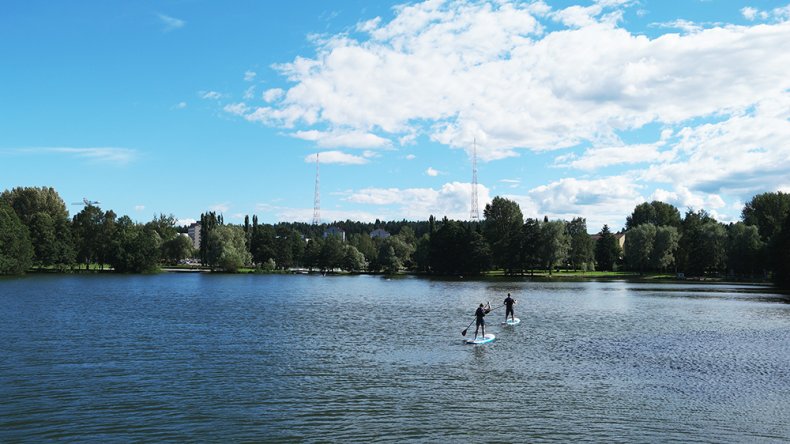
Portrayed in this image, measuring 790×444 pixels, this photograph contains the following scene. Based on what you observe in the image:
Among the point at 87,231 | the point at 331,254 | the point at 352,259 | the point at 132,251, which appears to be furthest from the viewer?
the point at 331,254

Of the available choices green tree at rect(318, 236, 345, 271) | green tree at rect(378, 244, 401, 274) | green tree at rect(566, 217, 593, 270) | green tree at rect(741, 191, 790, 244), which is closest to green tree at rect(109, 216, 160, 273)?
green tree at rect(318, 236, 345, 271)

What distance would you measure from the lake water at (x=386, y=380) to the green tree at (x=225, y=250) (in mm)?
120604

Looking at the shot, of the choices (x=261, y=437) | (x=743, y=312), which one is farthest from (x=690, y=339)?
(x=261, y=437)

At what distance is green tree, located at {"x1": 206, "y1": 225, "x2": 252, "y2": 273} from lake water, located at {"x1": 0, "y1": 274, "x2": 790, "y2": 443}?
120604 mm

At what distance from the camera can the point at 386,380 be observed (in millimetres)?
26312

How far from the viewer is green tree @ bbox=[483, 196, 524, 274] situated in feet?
496

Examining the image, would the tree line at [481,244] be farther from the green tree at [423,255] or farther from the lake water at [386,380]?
the lake water at [386,380]

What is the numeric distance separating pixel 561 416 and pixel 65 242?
156 m

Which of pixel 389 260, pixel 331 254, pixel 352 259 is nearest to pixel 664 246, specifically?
pixel 389 260

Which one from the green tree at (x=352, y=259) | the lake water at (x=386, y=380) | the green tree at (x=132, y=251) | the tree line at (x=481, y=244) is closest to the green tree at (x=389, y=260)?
the tree line at (x=481, y=244)

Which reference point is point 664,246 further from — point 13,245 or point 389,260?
point 13,245

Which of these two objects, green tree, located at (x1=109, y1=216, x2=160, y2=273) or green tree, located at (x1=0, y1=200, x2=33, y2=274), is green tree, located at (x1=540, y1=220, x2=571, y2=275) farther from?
green tree, located at (x1=0, y1=200, x2=33, y2=274)

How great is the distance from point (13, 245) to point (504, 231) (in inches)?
4386

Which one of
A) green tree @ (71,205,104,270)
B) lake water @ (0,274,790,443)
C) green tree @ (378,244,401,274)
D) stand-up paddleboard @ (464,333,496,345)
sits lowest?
lake water @ (0,274,790,443)
